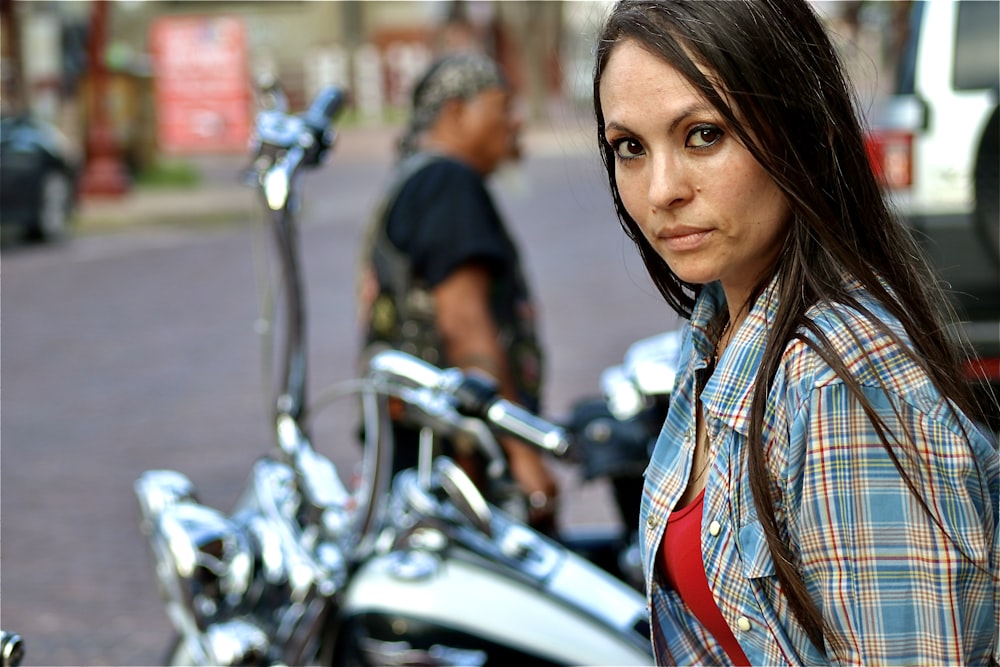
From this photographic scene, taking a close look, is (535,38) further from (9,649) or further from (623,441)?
(9,649)

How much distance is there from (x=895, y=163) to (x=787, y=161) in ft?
16.1

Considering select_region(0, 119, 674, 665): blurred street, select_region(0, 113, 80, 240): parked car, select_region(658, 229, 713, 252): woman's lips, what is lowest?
select_region(0, 119, 674, 665): blurred street

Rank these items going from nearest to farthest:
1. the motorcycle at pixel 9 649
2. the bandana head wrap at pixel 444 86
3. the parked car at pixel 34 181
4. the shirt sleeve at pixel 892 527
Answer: the shirt sleeve at pixel 892 527 < the motorcycle at pixel 9 649 < the bandana head wrap at pixel 444 86 < the parked car at pixel 34 181

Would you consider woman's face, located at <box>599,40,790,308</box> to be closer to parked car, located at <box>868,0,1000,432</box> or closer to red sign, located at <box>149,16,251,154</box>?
parked car, located at <box>868,0,1000,432</box>

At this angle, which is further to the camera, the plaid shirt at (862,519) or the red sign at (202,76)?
the red sign at (202,76)

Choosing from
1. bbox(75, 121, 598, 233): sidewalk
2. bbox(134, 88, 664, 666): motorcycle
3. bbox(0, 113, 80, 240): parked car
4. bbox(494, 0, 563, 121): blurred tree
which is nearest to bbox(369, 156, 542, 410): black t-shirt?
bbox(134, 88, 664, 666): motorcycle

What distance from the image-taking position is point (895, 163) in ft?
19.6

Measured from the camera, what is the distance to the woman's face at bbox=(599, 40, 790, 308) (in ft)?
4.31

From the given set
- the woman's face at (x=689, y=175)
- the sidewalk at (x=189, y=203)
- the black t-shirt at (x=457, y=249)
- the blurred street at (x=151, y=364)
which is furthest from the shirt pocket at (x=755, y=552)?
the sidewalk at (x=189, y=203)

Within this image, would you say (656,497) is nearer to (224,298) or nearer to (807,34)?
(807,34)

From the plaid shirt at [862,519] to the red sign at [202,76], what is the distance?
19321mm

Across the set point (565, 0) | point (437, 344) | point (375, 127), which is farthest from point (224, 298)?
point (565, 0)

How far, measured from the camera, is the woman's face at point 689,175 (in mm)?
1312

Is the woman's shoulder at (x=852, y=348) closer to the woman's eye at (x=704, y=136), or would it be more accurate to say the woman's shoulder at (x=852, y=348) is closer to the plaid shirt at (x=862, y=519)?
the plaid shirt at (x=862, y=519)
